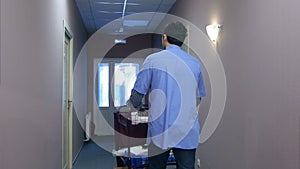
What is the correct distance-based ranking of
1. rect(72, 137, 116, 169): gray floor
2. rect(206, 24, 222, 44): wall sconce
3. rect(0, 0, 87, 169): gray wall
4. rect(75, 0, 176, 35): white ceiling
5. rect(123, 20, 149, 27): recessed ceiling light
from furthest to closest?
rect(123, 20, 149, 27): recessed ceiling light < rect(75, 0, 176, 35): white ceiling < rect(72, 137, 116, 169): gray floor < rect(206, 24, 222, 44): wall sconce < rect(0, 0, 87, 169): gray wall

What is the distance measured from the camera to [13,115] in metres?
1.76

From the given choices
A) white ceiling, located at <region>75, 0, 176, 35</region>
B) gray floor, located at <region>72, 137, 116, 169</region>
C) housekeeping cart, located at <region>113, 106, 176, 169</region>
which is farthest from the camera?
white ceiling, located at <region>75, 0, 176, 35</region>

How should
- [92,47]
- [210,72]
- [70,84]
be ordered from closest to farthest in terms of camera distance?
[210,72] → [70,84] → [92,47]

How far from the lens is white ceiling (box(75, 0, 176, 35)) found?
16.6 feet

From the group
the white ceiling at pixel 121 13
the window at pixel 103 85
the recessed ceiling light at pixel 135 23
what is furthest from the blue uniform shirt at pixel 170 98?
the window at pixel 103 85

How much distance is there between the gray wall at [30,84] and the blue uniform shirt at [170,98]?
752mm

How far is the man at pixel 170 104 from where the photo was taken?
1.82 m

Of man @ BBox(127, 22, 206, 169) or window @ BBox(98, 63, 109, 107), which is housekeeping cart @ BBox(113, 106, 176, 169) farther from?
window @ BBox(98, 63, 109, 107)

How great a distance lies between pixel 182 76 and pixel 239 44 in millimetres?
1066

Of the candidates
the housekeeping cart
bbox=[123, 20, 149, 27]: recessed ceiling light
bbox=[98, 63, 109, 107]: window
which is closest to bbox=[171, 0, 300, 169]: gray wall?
the housekeeping cart

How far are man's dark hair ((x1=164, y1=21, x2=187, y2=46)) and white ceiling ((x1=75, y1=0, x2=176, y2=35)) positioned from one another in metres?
3.20

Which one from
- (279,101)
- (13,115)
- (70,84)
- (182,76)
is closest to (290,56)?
(279,101)

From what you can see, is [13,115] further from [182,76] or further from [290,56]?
[290,56]

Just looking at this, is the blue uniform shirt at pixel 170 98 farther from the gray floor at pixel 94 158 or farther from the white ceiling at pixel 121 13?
the white ceiling at pixel 121 13
